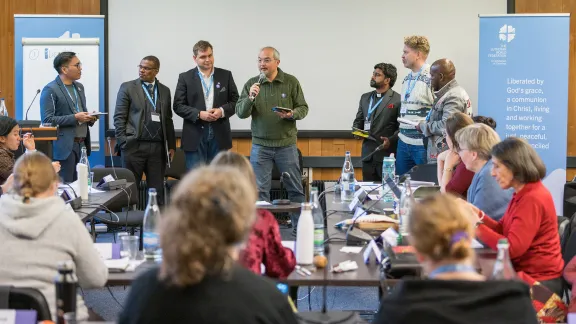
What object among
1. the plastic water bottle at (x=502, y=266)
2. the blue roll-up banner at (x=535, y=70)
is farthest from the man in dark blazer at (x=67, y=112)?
the plastic water bottle at (x=502, y=266)

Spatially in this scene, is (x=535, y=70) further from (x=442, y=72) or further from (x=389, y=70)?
(x=442, y=72)

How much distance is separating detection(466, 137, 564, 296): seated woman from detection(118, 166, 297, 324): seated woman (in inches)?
68.3

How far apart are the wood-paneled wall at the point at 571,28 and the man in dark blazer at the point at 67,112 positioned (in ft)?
14.6

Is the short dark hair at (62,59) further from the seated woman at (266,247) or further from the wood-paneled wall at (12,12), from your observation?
the seated woman at (266,247)

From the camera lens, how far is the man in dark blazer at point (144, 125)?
23.5 ft

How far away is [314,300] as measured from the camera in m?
5.11

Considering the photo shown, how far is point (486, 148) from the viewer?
4129 millimetres

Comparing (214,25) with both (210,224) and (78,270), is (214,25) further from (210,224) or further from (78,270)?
(210,224)

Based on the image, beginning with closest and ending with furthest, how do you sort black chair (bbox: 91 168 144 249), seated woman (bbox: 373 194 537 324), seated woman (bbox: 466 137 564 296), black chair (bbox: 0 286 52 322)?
seated woman (bbox: 373 194 537 324), black chair (bbox: 0 286 52 322), seated woman (bbox: 466 137 564 296), black chair (bbox: 91 168 144 249)

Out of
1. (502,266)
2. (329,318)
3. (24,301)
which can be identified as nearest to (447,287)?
(502,266)

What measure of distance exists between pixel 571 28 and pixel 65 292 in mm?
6931

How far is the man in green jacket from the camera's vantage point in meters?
6.83

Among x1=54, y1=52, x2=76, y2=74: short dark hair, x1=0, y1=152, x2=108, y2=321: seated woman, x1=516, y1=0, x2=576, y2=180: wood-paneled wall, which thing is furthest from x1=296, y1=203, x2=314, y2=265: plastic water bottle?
x1=516, y1=0, x2=576, y2=180: wood-paneled wall

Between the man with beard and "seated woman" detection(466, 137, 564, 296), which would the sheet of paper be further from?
the man with beard
